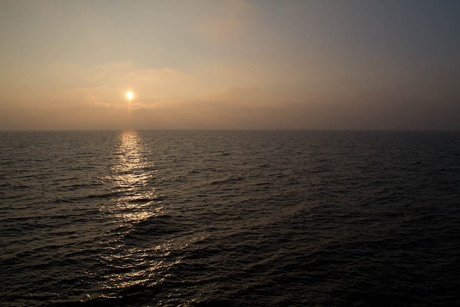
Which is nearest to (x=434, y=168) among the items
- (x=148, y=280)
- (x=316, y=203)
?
(x=316, y=203)

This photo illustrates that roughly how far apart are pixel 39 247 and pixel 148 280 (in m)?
10.2

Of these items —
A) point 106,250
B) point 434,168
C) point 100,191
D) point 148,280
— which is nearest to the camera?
point 148,280

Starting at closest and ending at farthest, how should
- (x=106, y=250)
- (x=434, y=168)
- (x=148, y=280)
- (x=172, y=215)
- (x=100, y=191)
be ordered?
1. (x=148, y=280)
2. (x=106, y=250)
3. (x=172, y=215)
4. (x=100, y=191)
5. (x=434, y=168)

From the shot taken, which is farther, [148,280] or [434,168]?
[434,168]

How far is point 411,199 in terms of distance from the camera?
104 feet

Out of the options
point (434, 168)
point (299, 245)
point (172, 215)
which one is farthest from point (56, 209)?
point (434, 168)

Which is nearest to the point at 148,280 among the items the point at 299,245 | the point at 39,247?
the point at 39,247

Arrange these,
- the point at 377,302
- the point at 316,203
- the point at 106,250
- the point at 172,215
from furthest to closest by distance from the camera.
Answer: the point at 316,203 → the point at 172,215 → the point at 106,250 → the point at 377,302

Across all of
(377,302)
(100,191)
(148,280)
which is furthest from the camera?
(100,191)

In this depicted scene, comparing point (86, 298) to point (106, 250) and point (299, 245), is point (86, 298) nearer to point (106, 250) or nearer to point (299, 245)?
point (106, 250)

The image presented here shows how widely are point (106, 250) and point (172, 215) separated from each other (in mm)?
8275

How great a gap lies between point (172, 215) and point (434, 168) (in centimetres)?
5708

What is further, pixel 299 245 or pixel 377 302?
pixel 299 245

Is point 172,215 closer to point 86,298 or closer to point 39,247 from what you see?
point 39,247
